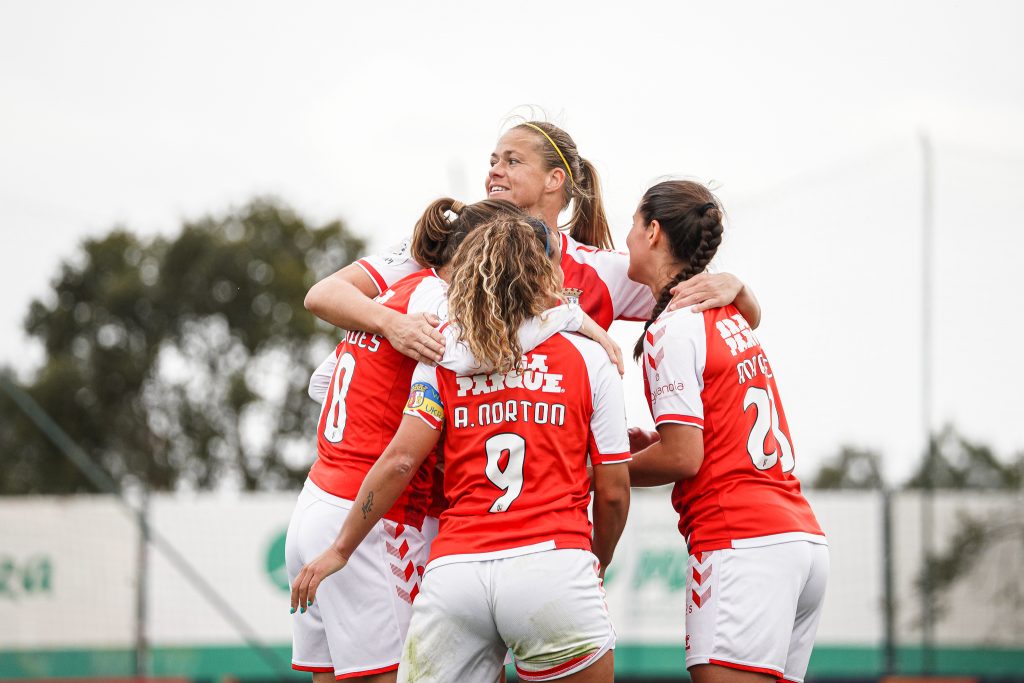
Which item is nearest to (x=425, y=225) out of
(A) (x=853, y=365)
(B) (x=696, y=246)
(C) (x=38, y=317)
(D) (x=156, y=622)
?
(B) (x=696, y=246)

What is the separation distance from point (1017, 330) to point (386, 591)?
897 cm

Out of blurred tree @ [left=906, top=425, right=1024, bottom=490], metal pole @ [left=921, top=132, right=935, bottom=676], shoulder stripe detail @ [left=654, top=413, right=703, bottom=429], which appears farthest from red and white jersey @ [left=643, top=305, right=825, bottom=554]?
blurred tree @ [left=906, top=425, right=1024, bottom=490]

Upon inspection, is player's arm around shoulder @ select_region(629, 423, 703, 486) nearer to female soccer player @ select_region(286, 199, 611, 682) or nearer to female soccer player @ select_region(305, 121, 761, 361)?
female soccer player @ select_region(305, 121, 761, 361)

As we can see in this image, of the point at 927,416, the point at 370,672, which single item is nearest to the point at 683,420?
the point at 370,672

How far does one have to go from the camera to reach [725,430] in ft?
11.3

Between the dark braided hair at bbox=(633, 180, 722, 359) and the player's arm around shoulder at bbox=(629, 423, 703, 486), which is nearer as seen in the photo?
the player's arm around shoulder at bbox=(629, 423, 703, 486)

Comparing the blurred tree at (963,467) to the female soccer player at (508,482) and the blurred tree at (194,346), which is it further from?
the blurred tree at (194,346)

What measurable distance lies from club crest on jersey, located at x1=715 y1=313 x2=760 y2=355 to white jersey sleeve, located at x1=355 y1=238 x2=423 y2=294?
1021 mm

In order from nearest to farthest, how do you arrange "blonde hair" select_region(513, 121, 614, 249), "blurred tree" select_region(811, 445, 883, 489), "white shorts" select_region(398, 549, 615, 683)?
1. "white shorts" select_region(398, 549, 615, 683)
2. "blonde hair" select_region(513, 121, 614, 249)
3. "blurred tree" select_region(811, 445, 883, 489)

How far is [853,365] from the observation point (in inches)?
431

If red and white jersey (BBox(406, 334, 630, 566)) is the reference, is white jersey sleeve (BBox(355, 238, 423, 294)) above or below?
above

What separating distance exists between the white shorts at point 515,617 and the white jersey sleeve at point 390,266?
43.0 inches

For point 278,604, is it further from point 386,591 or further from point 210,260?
point 210,260

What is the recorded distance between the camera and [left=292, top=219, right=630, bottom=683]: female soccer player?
2.98 meters
